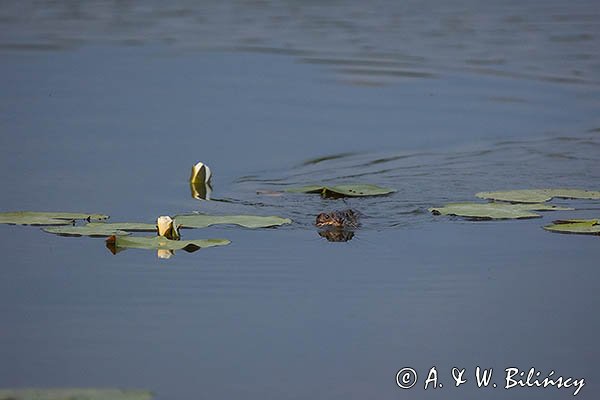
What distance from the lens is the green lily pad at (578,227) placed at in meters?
7.74

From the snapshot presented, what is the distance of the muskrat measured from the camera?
312 inches

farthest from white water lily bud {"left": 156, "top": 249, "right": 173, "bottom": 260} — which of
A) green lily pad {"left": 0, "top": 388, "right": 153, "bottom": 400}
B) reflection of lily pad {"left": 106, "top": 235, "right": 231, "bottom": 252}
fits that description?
green lily pad {"left": 0, "top": 388, "right": 153, "bottom": 400}

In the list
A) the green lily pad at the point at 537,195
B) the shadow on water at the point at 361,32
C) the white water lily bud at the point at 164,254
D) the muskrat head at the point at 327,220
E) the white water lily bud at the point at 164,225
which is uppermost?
the shadow on water at the point at 361,32

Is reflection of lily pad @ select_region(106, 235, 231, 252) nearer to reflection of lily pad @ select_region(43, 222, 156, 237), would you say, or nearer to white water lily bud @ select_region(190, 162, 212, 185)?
reflection of lily pad @ select_region(43, 222, 156, 237)

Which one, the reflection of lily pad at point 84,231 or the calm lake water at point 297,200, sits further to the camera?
the reflection of lily pad at point 84,231

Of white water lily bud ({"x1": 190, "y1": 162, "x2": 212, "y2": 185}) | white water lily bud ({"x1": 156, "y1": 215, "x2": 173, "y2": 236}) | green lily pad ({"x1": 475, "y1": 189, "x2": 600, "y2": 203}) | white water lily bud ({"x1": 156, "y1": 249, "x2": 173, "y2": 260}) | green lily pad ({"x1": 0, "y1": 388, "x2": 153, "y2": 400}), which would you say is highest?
white water lily bud ({"x1": 190, "y1": 162, "x2": 212, "y2": 185})

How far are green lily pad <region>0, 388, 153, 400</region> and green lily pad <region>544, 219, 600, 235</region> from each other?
11.3 ft

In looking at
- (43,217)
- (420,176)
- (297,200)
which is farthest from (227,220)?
(420,176)

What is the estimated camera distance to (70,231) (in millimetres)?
7613

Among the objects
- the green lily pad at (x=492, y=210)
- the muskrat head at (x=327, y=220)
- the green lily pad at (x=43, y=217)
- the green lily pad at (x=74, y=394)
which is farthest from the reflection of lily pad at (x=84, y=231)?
the green lily pad at (x=74, y=394)

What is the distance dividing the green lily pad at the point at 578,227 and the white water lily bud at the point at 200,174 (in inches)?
96.4

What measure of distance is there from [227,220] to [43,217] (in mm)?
1113

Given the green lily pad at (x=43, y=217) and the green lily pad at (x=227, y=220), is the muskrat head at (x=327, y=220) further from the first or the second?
the green lily pad at (x=43, y=217)

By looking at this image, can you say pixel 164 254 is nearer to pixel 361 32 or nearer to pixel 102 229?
pixel 102 229
